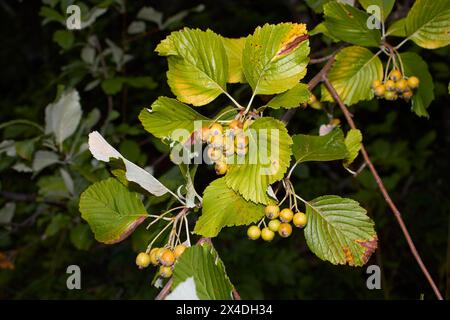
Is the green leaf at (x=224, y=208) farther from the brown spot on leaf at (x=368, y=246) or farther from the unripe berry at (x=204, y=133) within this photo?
the brown spot on leaf at (x=368, y=246)

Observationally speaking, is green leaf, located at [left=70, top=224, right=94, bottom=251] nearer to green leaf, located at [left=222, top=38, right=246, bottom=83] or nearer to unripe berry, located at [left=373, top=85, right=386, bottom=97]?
green leaf, located at [left=222, top=38, right=246, bottom=83]

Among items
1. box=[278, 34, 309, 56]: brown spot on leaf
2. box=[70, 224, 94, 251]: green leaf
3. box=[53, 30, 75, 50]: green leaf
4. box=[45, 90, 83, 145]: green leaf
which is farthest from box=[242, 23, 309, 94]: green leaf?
box=[53, 30, 75, 50]: green leaf

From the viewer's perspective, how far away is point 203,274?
0.80 meters

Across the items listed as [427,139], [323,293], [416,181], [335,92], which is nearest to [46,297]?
[323,293]

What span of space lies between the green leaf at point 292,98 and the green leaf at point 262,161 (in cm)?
5

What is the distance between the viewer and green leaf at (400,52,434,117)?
1.21 meters

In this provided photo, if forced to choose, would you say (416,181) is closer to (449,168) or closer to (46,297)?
(449,168)

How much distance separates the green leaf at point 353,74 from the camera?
1.20 meters

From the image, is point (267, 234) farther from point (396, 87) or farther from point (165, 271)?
point (396, 87)

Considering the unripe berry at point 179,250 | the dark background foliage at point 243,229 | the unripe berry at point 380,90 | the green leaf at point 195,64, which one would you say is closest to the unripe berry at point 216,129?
the green leaf at point 195,64

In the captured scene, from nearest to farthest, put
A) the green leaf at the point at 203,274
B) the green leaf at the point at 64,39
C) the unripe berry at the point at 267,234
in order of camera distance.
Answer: the green leaf at the point at 203,274 < the unripe berry at the point at 267,234 < the green leaf at the point at 64,39

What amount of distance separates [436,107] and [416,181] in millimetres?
779

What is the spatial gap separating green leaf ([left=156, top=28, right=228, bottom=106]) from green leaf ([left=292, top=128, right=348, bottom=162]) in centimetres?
18

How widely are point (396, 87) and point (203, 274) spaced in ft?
2.28
